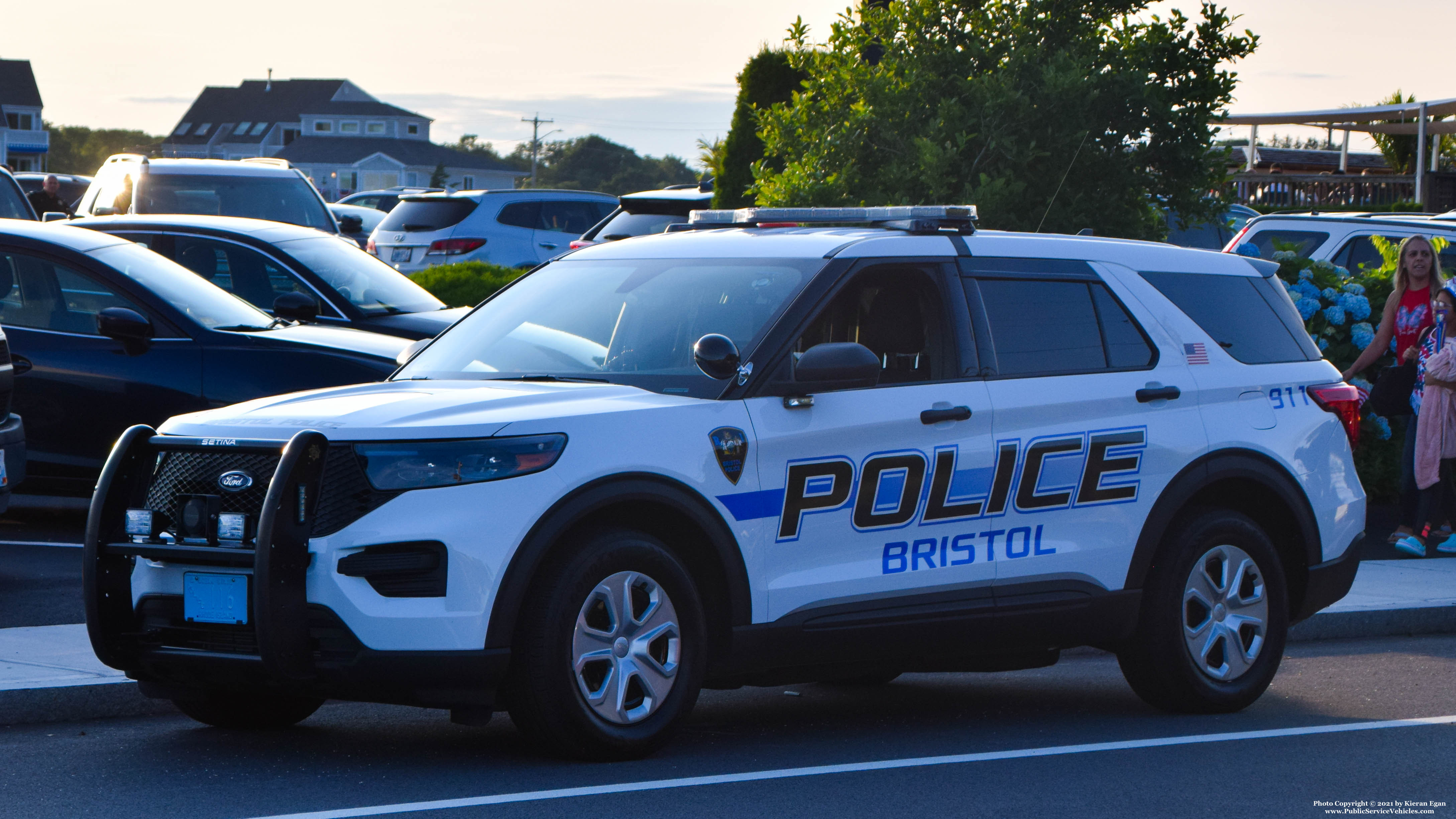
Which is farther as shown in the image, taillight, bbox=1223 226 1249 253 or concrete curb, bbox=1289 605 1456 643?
taillight, bbox=1223 226 1249 253

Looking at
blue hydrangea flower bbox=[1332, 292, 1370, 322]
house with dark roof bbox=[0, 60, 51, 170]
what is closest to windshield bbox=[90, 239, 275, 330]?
blue hydrangea flower bbox=[1332, 292, 1370, 322]

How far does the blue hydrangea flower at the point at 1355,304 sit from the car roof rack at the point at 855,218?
7253mm

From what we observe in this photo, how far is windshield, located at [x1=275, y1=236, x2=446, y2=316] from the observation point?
1288 cm

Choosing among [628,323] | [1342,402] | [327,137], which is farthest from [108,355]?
[327,137]

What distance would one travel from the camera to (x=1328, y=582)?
7867 millimetres

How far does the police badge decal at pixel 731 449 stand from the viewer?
6.16m

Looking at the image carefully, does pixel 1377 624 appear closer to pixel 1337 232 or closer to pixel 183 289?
pixel 183 289

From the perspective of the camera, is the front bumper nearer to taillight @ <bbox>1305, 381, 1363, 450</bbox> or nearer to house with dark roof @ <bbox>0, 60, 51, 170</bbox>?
taillight @ <bbox>1305, 381, 1363, 450</bbox>

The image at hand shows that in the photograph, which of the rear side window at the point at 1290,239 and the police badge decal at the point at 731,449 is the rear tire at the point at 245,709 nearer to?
the police badge decal at the point at 731,449

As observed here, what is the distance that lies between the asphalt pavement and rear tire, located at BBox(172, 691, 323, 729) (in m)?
0.05

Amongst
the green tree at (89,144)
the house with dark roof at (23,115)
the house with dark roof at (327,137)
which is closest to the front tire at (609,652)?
the house with dark roof at (327,137)

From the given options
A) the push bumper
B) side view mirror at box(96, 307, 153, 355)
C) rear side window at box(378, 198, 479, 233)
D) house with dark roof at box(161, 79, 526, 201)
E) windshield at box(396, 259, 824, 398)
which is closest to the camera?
windshield at box(396, 259, 824, 398)

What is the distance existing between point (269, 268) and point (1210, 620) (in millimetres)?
7587

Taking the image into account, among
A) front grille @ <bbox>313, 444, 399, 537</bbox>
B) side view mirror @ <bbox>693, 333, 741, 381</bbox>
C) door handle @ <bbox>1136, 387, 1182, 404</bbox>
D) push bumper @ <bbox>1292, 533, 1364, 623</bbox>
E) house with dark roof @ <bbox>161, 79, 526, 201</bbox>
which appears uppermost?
house with dark roof @ <bbox>161, 79, 526, 201</bbox>
